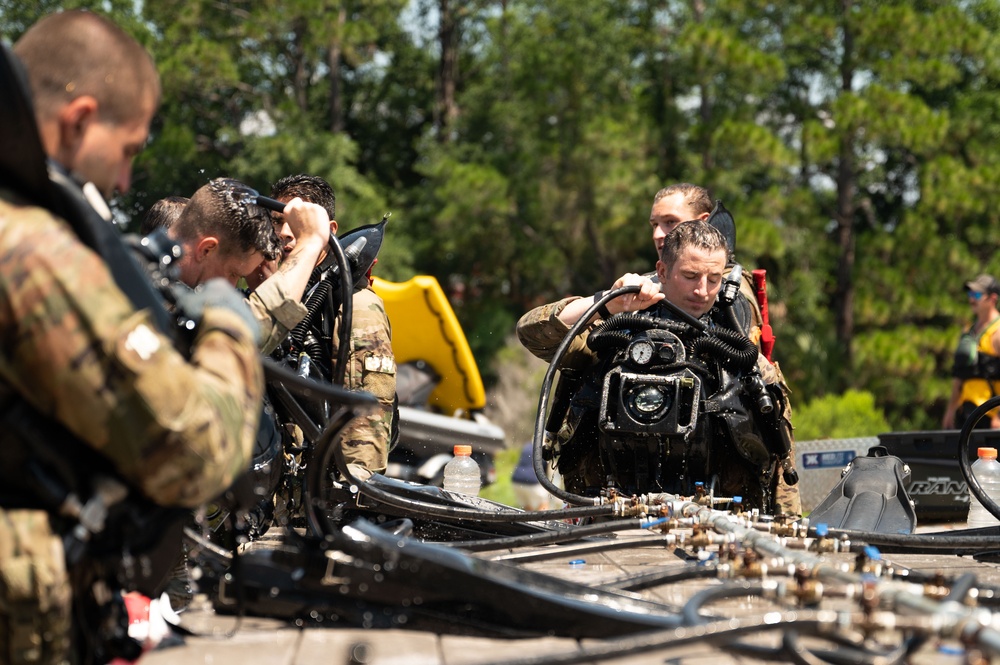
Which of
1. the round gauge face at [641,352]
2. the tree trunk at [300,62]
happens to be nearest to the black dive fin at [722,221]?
the round gauge face at [641,352]

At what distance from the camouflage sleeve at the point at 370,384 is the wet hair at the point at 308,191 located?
528 mm

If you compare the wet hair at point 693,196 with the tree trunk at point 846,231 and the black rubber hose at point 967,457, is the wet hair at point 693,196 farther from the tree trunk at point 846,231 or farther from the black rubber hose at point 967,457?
the tree trunk at point 846,231

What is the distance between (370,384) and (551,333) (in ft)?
2.40

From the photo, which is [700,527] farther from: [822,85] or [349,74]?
[349,74]

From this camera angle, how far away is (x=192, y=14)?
18.2 m

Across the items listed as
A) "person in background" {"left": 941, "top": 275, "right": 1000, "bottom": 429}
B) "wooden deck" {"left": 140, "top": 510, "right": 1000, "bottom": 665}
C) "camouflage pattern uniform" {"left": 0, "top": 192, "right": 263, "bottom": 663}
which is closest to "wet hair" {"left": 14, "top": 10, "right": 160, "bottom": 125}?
"camouflage pattern uniform" {"left": 0, "top": 192, "right": 263, "bottom": 663}

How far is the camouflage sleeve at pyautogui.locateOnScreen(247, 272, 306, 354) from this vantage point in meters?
3.23

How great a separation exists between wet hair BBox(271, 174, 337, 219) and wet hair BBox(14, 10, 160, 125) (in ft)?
8.78

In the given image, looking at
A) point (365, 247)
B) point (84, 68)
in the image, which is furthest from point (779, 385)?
point (84, 68)

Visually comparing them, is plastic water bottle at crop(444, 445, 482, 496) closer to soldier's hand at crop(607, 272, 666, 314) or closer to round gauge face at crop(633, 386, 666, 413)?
soldier's hand at crop(607, 272, 666, 314)

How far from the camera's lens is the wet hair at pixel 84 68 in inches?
76.0

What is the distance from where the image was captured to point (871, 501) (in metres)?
3.96

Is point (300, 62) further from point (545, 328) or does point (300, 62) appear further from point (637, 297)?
point (637, 297)

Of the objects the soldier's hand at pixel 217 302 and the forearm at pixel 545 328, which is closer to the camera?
the soldier's hand at pixel 217 302
